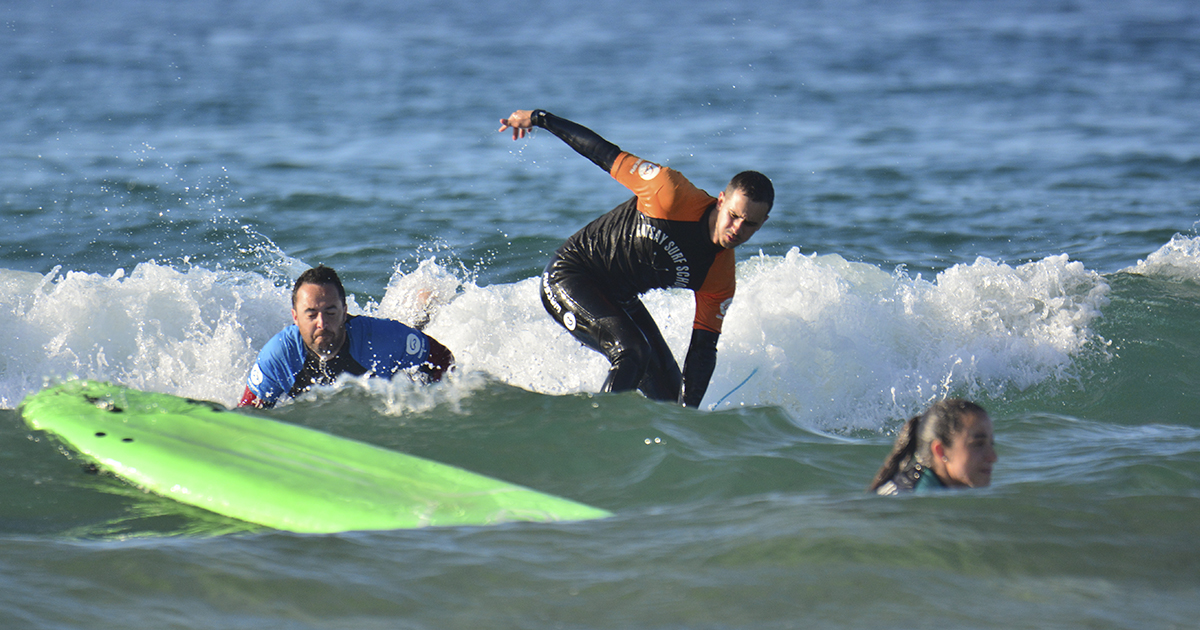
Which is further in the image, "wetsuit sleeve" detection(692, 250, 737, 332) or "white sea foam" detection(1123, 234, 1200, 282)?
"white sea foam" detection(1123, 234, 1200, 282)

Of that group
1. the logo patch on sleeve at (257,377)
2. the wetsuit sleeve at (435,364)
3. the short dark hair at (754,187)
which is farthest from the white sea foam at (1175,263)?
the logo patch on sleeve at (257,377)

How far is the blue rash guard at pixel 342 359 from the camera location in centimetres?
505

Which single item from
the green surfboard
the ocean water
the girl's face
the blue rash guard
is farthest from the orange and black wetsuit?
the girl's face

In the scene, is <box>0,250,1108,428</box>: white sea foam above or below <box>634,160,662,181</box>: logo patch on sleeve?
below

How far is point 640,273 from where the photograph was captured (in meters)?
5.20

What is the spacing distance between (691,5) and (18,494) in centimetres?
2999

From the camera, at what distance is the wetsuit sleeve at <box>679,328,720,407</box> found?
520 centimetres

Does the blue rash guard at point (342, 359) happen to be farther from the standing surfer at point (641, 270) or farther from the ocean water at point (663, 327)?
the standing surfer at point (641, 270)

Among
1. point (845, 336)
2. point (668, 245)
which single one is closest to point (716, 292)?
point (668, 245)

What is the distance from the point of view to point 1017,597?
2918mm

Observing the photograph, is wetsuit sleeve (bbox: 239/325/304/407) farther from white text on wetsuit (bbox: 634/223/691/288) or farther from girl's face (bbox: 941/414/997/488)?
girl's face (bbox: 941/414/997/488)

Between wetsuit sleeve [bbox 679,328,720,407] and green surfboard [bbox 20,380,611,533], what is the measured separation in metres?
1.31

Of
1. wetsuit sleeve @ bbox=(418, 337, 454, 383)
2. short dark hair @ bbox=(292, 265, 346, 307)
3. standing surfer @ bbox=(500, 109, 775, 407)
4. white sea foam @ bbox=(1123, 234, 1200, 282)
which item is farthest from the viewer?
white sea foam @ bbox=(1123, 234, 1200, 282)

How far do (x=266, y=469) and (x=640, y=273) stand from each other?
205cm
